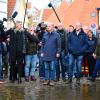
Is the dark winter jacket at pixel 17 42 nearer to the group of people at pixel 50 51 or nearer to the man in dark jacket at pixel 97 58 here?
the group of people at pixel 50 51

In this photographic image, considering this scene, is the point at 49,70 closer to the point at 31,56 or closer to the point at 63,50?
the point at 31,56

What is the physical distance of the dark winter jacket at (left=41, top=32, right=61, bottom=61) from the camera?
17.1 meters

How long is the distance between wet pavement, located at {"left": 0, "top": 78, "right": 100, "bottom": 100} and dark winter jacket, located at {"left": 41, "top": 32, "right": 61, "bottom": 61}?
852 millimetres

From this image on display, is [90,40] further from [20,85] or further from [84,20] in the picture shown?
[84,20]

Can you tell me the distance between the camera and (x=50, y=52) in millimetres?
17109

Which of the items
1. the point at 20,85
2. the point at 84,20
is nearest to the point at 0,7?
the point at 84,20

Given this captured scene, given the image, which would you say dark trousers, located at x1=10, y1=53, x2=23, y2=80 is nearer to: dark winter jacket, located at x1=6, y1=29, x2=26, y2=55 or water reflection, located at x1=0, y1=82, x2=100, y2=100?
dark winter jacket, located at x1=6, y1=29, x2=26, y2=55

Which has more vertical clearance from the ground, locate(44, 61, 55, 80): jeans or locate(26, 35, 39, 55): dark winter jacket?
locate(26, 35, 39, 55): dark winter jacket

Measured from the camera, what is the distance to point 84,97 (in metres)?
14.1

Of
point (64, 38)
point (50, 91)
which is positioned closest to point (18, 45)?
point (64, 38)

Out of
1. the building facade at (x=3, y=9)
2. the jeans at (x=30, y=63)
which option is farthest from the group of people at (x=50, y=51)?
the building facade at (x=3, y=9)

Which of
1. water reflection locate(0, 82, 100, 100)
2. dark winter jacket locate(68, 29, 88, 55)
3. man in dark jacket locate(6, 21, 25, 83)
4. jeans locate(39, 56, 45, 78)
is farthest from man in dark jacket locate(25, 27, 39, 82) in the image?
dark winter jacket locate(68, 29, 88, 55)

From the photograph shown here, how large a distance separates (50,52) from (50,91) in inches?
77.2

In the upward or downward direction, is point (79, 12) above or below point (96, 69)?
above
